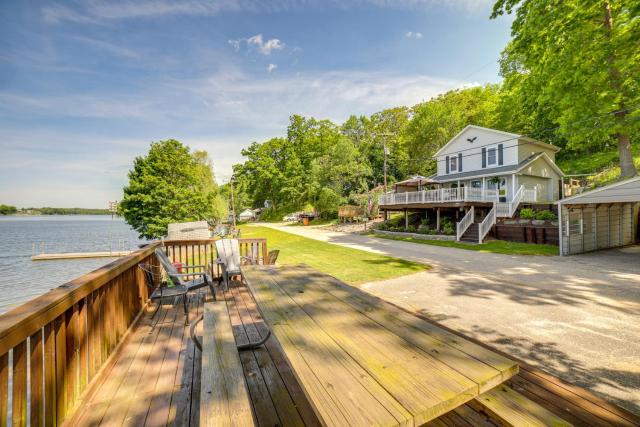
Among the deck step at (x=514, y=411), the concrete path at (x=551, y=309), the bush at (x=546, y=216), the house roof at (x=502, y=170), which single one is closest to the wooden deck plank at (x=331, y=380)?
the deck step at (x=514, y=411)

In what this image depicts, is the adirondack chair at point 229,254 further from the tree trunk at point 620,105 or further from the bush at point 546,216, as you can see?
the bush at point 546,216

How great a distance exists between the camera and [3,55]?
681 cm

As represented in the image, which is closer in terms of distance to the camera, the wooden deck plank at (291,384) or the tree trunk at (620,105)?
the wooden deck plank at (291,384)

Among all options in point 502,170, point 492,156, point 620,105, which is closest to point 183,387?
point 620,105

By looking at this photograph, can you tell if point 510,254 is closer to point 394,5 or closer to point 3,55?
point 394,5

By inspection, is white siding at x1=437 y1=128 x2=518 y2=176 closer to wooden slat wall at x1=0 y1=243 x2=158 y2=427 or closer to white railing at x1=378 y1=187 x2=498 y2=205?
white railing at x1=378 y1=187 x2=498 y2=205

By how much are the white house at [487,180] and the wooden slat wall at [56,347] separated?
1535 centimetres

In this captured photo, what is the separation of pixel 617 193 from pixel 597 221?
3716 mm

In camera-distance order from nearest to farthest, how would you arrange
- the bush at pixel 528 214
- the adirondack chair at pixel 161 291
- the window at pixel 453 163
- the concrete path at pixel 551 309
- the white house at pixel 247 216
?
the concrete path at pixel 551 309, the adirondack chair at pixel 161 291, the bush at pixel 528 214, the window at pixel 453 163, the white house at pixel 247 216

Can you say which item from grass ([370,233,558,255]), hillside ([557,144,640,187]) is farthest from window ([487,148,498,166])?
grass ([370,233,558,255])

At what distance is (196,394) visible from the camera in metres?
2.11

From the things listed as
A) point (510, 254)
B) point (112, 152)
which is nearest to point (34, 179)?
point (112, 152)

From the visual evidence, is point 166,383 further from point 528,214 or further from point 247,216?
point 247,216

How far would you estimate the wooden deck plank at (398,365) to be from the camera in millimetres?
1068
